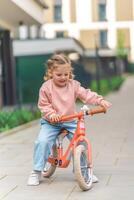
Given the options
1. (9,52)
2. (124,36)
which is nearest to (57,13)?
(9,52)

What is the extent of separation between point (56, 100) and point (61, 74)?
1.05 feet

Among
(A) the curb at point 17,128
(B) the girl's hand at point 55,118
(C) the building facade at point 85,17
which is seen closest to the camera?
(B) the girl's hand at point 55,118

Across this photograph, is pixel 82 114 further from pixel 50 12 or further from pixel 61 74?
pixel 50 12

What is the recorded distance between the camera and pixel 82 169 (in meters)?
8.00

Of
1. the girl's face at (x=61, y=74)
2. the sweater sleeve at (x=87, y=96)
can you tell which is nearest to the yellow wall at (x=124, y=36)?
the sweater sleeve at (x=87, y=96)

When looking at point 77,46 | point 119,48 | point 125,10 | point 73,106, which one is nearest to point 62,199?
point 73,106

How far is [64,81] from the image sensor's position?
26.9 feet

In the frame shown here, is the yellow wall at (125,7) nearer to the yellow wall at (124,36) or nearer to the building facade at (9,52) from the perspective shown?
the building facade at (9,52)

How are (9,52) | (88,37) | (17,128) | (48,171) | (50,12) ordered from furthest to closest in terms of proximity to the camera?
(88,37), (50,12), (9,52), (17,128), (48,171)

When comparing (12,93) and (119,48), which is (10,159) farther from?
(119,48)

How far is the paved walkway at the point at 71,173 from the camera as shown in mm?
7777

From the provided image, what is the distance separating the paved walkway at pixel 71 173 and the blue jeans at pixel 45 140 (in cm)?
31

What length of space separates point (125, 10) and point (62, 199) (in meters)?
31.5

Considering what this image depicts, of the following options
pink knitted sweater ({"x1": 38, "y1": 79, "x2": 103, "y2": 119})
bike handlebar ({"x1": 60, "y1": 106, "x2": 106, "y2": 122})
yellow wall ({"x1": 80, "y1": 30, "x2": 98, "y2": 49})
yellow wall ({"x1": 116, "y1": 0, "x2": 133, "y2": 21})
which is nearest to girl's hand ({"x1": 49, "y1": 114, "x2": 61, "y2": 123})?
bike handlebar ({"x1": 60, "y1": 106, "x2": 106, "y2": 122})
